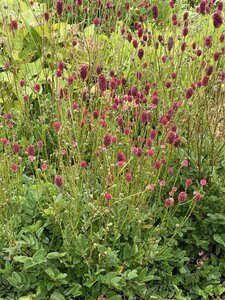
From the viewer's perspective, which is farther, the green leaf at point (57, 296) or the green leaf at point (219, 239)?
the green leaf at point (219, 239)

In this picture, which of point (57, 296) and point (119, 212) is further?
point (119, 212)

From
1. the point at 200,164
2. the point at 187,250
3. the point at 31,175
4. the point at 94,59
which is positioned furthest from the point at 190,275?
the point at 94,59

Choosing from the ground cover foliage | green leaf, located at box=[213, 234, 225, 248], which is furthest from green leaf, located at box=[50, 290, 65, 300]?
green leaf, located at box=[213, 234, 225, 248]

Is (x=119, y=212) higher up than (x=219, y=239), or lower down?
higher up

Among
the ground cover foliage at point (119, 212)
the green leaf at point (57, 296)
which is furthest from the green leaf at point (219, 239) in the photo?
the green leaf at point (57, 296)

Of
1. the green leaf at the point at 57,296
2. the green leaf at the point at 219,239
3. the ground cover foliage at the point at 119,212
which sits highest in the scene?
the ground cover foliage at the point at 119,212

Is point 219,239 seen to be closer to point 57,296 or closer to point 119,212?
point 119,212

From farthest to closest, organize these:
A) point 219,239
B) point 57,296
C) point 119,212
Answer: point 219,239, point 119,212, point 57,296

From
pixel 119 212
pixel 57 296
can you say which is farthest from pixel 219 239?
pixel 57 296

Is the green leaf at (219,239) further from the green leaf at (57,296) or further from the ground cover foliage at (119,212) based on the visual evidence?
the green leaf at (57,296)

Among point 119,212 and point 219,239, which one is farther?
point 219,239

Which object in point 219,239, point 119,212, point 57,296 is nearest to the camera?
point 57,296

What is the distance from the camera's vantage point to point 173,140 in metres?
2.11

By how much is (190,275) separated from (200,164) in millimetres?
526
